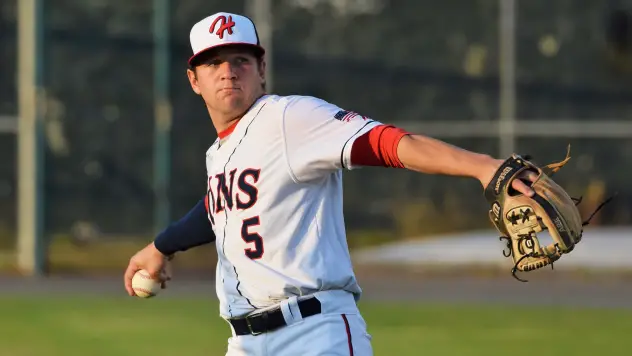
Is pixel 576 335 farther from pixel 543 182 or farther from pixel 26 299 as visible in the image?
pixel 543 182

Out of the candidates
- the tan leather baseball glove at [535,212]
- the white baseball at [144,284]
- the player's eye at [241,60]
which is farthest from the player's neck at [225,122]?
the tan leather baseball glove at [535,212]

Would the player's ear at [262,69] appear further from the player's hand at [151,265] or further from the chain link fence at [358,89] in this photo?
the chain link fence at [358,89]

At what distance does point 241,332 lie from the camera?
5.47 m

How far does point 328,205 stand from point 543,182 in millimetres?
1198

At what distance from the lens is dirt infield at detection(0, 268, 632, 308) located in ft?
48.0

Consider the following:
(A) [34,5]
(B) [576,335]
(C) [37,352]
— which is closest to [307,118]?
(C) [37,352]

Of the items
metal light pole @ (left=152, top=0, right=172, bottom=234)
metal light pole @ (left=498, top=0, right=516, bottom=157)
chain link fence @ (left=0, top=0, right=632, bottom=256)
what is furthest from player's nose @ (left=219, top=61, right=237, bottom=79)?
metal light pole @ (left=152, top=0, right=172, bottom=234)

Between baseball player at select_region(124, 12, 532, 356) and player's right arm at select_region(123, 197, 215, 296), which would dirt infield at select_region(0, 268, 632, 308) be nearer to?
player's right arm at select_region(123, 197, 215, 296)

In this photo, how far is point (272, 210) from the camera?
5242 mm

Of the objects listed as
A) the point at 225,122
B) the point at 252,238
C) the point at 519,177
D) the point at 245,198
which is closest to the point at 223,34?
the point at 225,122

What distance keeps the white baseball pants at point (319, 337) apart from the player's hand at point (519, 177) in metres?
1.15

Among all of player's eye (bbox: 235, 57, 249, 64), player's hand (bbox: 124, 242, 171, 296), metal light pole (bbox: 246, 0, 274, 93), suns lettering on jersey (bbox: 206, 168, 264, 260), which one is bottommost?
player's hand (bbox: 124, 242, 171, 296)

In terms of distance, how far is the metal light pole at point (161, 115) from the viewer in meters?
17.9

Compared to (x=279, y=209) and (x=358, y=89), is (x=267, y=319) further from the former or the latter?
(x=358, y=89)
